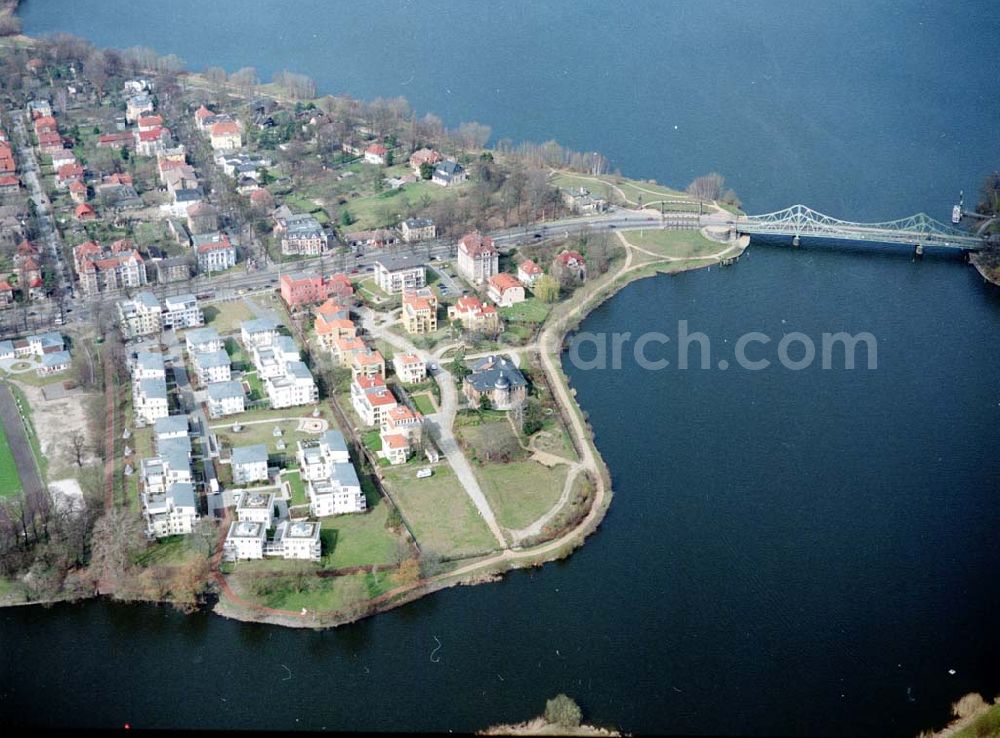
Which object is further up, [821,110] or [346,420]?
[821,110]

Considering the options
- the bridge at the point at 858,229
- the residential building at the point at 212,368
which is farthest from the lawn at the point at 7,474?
the bridge at the point at 858,229

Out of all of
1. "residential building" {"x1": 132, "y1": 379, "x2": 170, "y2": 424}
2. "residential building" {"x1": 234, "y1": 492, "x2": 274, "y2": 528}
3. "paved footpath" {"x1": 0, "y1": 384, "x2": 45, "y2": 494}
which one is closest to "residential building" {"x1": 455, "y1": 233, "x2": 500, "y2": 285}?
"residential building" {"x1": 132, "y1": 379, "x2": 170, "y2": 424}

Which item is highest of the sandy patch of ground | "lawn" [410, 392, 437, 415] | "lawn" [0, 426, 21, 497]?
"lawn" [410, 392, 437, 415]

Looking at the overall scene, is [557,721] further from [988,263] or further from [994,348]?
[988,263]

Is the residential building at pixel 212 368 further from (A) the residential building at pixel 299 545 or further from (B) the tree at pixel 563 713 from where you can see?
(B) the tree at pixel 563 713

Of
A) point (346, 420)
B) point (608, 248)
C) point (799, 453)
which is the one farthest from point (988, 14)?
point (346, 420)

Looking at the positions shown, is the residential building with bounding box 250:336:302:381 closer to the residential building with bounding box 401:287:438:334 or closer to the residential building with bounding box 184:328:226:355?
the residential building with bounding box 184:328:226:355
